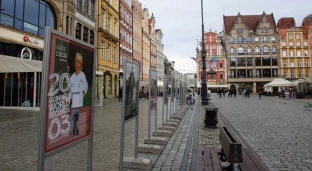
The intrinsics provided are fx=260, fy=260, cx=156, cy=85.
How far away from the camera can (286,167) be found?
4785 mm

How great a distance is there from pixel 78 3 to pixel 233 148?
2785 centimetres

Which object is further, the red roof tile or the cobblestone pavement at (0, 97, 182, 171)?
the red roof tile

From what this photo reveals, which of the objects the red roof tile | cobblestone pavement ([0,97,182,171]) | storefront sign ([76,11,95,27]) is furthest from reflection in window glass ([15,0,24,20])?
the red roof tile

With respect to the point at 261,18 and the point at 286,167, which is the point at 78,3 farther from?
the point at 261,18

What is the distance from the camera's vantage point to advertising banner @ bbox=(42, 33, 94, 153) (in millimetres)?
2381

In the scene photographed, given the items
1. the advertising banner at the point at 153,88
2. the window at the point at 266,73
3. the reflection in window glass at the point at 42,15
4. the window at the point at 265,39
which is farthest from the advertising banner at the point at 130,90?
the window at the point at 265,39

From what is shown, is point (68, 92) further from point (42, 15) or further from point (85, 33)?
point (85, 33)

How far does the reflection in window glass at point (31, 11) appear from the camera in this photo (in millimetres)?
Result: 19677

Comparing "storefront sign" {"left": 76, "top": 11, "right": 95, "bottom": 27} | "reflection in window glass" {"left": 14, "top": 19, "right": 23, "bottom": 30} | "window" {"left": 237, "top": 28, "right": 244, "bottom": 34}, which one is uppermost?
"window" {"left": 237, "top": 28, "right": 244, "bottom": 34}

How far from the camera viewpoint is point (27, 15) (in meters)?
19.8

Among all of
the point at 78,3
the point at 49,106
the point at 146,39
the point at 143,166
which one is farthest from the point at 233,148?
the point at 146,39

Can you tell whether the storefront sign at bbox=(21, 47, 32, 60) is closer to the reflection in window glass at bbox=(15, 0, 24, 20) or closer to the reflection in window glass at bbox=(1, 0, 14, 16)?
the reflection in window glass at bbox=(15, 0, 24, 20)

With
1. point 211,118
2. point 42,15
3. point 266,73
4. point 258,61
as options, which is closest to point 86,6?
point 42,15

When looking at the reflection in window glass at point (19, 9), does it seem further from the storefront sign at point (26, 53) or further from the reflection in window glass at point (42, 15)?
the storefront sign at point (26, 53)
